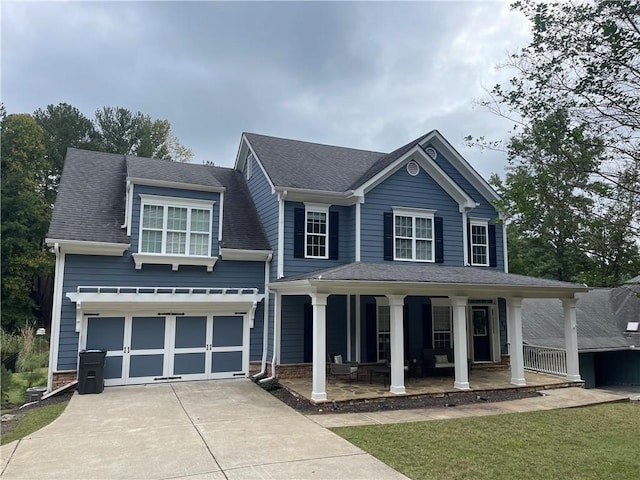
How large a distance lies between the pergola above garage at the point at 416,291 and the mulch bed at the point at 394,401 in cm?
29

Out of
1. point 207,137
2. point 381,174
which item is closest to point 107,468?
point 381,174

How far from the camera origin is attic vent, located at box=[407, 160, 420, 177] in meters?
14.1

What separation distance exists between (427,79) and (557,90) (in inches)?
237

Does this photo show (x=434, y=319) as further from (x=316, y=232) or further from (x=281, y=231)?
(x=281, y=231)

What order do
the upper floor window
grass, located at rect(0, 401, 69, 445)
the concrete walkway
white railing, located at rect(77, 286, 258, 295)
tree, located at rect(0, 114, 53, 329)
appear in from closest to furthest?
grass, located at rect(0, 401, 69, 445), the concrete walkway, white railing, located at rect(77, 286, 258, 295), the upper floor window, tree, located at rect(0, 114, 53, 329)

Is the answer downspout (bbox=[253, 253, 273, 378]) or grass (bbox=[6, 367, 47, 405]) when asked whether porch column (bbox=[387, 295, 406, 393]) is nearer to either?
downspout (bbox=[253, 253, 273, 378])

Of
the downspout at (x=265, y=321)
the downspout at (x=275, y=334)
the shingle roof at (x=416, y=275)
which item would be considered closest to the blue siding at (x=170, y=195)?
the downspout at (x=265, y=321)

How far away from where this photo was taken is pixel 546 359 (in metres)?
15.0

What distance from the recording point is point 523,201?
6652 mm

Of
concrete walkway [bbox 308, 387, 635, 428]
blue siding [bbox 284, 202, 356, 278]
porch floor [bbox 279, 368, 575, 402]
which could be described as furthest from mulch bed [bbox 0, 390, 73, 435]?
blue siding [bbox 284, 202, 356, 278]

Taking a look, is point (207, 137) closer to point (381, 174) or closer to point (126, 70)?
point (126, 70)

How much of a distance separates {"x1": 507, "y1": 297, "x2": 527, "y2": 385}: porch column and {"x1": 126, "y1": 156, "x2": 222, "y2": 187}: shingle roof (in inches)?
369

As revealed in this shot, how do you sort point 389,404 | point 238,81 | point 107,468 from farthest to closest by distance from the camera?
point 238,81
point 389,404
point 107,468


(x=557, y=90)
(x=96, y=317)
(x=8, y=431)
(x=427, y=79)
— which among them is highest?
(x=427, y=79)
